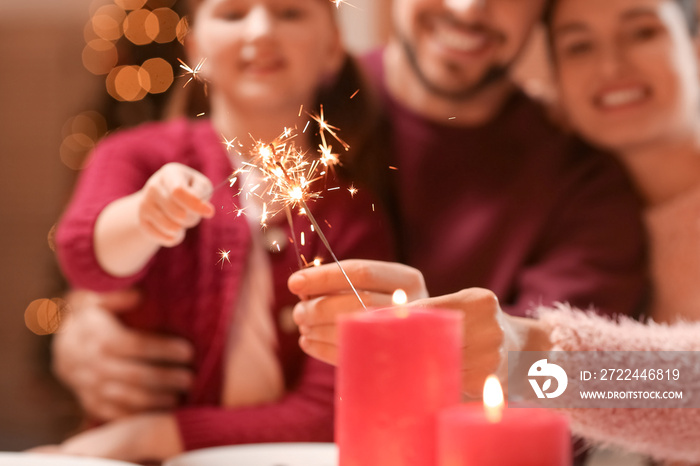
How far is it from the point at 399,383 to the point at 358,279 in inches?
4.7

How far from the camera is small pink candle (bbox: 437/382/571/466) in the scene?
0.33m

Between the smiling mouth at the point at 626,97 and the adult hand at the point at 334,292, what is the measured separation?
0.93ft

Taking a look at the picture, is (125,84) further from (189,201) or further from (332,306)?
(332,306)

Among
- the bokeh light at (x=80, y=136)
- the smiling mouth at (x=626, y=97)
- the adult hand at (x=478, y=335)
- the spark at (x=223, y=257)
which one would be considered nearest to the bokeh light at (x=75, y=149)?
the bokeh light at (x=80, y=136)

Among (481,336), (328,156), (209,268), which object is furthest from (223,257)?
(481,336)

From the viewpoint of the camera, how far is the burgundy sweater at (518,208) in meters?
0.62

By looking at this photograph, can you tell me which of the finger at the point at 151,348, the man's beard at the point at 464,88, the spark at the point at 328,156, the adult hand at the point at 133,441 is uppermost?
the man's beard at the point at 464,88

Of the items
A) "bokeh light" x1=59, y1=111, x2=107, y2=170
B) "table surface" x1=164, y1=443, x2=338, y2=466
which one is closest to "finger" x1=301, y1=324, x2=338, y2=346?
"table surface" x1=164, y1=443, x2=338, y2=466

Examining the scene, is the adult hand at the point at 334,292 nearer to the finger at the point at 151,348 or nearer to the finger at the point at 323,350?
the finger at the point at 323,350

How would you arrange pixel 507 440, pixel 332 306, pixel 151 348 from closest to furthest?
pixel 507 440 < pixel 332 306 < pixel 151 348

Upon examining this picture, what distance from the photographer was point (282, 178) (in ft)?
1.70

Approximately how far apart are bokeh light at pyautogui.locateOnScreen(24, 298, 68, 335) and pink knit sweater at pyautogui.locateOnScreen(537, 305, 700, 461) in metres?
0.55

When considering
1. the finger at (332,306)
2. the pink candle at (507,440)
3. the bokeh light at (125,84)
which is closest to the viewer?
the pink candle at (507,440)

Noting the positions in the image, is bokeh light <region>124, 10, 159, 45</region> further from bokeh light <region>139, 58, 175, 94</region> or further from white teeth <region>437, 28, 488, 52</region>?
white teeth <region>437, 28, 488, 52</region>
